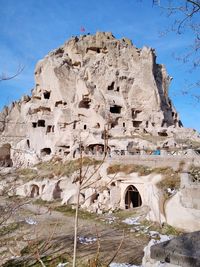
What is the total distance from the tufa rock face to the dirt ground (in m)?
19.6

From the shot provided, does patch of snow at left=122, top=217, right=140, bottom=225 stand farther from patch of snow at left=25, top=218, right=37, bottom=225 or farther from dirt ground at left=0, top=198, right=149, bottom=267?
patch of snow at left=25, top=218, right=37, bottom=225

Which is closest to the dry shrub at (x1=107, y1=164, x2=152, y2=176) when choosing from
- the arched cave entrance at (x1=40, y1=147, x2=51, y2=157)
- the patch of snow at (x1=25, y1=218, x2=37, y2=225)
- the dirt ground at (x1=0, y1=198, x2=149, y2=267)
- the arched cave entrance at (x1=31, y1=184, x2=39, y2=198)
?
the dirt ground at (x1=0, y1=198, x2=149, y2=267)

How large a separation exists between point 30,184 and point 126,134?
1596 cm

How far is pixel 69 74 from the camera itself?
139ft

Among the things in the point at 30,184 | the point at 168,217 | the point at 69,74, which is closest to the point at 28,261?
the point at 168,217

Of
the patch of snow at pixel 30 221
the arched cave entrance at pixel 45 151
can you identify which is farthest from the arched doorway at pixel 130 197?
the arched cave entrance at pixel 45 151

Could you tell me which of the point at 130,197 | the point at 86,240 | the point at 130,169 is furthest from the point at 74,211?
the point at 86,240

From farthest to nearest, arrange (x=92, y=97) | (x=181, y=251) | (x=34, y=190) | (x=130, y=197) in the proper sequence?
(x=92, y=97) < (x=34, y=190) < (x=130, y=197) < (x=181, y=251)

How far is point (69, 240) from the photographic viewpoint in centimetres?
1080

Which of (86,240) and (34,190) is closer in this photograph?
(86,240)

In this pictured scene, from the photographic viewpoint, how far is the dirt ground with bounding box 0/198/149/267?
860 cm

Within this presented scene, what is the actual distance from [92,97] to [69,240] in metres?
29.8

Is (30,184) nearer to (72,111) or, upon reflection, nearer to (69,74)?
(72,111)

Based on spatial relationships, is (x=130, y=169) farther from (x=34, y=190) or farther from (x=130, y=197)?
(x=34, y=190)
